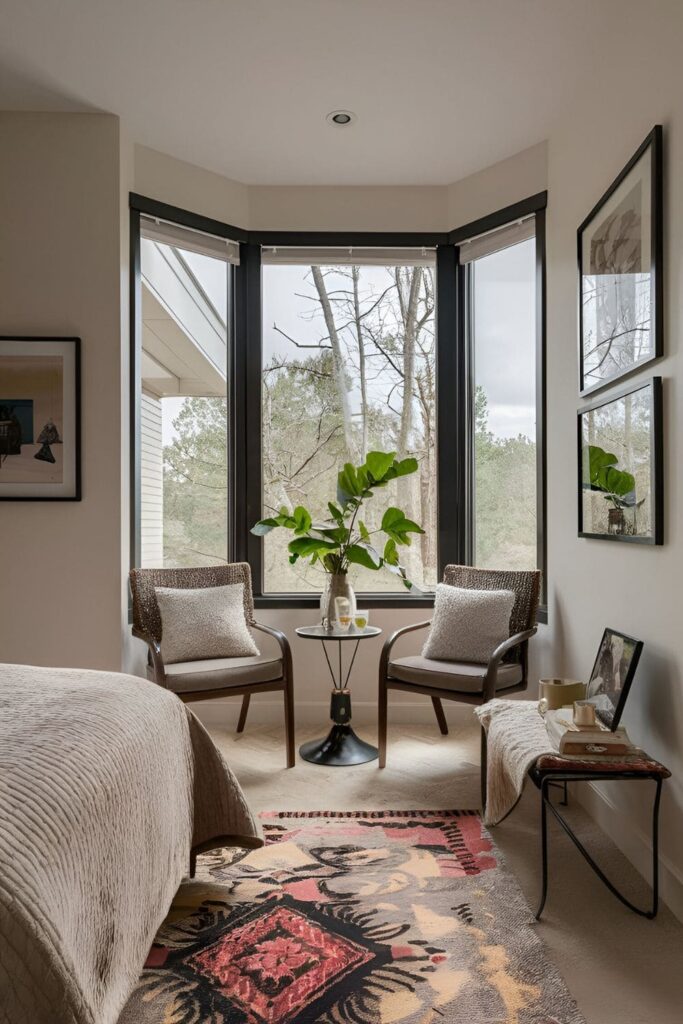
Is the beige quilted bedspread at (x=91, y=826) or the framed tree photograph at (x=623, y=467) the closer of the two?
the beige quilted bedspread at (x=91, y=826)

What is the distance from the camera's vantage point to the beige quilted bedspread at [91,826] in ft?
3.98

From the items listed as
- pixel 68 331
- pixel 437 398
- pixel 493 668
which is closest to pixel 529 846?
pixel 493 668

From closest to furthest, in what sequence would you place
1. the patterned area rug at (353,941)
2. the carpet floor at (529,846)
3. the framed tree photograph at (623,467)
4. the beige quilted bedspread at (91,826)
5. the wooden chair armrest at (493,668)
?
the beige quilted bedspread at (91,826), the patterned area rug at (353,941), the carpet floor at (529,846), the framed tree photograph at (623,467), the wooden chair armrest at (493,668)

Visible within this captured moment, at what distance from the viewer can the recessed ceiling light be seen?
367 cm

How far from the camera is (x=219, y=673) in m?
3.46

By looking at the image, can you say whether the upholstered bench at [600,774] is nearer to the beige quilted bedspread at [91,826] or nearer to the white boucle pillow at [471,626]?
the beige quilted bedspread at [91,826]

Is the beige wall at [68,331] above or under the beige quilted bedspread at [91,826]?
above

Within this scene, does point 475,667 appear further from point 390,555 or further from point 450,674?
point 390,555

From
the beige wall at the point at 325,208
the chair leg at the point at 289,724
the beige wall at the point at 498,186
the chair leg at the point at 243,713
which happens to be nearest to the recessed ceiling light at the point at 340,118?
the beige wall at the point at 325,208

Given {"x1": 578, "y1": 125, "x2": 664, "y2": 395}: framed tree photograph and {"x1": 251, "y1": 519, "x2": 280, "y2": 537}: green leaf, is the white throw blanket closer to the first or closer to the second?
{"x1": 578, "y1": 125, "x2": 664, "y2": 395}: framed tree photograph

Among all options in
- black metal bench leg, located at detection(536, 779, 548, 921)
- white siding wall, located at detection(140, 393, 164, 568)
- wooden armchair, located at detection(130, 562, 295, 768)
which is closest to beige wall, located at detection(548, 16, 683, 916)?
black metal bench leg, located at detection(536, 779, 548, 921)

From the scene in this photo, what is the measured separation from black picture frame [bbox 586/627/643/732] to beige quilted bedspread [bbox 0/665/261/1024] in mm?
1151

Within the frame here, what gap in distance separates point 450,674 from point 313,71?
2.64 m

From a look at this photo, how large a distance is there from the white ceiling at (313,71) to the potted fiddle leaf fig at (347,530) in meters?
1.60
